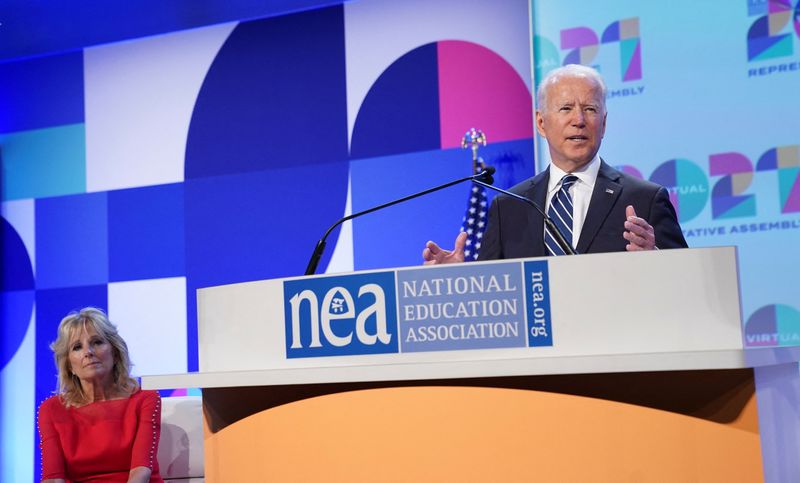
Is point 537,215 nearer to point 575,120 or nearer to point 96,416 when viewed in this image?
point 575,120

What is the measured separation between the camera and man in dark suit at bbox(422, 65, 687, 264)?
2422 mm

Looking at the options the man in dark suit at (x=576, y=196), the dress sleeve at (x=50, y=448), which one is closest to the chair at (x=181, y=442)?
the dress sleeve at (x=50, y=448)

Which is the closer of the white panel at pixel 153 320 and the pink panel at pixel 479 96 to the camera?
the pink panel at pixel 479 96

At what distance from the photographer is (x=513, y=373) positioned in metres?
1.46

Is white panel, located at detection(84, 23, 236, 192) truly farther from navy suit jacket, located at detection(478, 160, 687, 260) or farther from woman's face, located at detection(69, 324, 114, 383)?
navy suit jacket, located at detection(478, 160, 687, 260)

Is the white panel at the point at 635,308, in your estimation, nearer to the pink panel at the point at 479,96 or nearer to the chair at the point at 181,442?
the chair at the point at 181,442

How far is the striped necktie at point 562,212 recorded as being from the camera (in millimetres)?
2457

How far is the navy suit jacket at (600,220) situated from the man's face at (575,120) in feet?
0.29

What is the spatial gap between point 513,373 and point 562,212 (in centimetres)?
115

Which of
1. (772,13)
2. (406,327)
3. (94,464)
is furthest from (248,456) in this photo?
(772,13)

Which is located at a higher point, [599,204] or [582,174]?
[582,174]

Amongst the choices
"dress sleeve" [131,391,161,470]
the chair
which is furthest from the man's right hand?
the chair

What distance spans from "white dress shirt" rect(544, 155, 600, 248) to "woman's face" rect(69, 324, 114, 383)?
194 centimetres

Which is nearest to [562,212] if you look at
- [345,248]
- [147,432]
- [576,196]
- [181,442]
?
[576,196]
